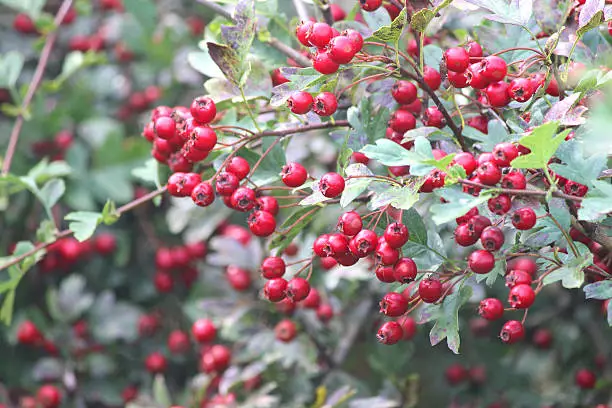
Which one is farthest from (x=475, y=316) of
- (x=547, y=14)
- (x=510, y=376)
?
(x=547, y=14)

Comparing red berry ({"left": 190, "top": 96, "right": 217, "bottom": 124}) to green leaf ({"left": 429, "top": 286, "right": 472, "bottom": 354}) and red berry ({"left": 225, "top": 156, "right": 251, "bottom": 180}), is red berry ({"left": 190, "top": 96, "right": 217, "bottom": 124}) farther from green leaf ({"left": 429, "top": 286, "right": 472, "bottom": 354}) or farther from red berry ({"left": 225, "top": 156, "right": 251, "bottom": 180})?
green leaf ({"left": 429, "top": 286, "right": 472, "bottom": 354})

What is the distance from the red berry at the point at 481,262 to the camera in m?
0.98

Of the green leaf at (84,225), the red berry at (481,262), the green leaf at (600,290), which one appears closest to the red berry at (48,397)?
the green leaf at (84,225)

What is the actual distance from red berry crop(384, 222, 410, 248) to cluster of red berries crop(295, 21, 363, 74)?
24 cm

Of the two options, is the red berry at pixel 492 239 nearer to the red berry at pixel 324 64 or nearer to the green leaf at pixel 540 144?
the green leaf at pixel 540 144

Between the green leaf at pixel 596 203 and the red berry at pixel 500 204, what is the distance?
0.11 metres

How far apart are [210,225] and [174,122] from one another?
80 centimetres

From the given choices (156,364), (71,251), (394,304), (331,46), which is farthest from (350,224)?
(71,251)

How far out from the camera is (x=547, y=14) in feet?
4.16

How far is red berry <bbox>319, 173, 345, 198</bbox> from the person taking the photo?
3.27ft

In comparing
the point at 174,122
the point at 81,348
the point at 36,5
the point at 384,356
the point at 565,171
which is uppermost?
the point at 565,171

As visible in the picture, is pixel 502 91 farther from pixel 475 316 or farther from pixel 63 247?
pixel 63 247

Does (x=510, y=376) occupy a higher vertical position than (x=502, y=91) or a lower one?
lower

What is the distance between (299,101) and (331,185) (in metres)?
0.14
